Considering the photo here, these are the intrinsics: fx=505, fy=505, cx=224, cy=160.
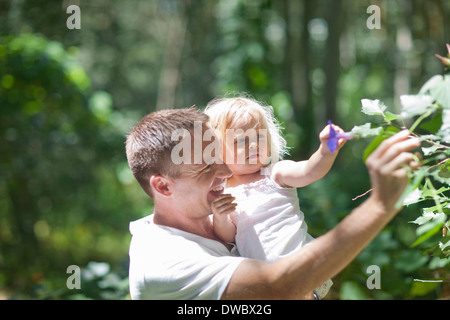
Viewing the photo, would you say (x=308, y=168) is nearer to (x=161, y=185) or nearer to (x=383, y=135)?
(x=383, y=135)

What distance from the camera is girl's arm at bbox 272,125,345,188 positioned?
1928 millimetres

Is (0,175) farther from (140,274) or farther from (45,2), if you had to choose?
(140,274)

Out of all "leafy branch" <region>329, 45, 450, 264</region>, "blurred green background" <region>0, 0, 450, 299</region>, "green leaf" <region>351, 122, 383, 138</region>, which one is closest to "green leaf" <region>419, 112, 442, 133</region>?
"leafy branch" <region>329, 45, 450, 264</region>

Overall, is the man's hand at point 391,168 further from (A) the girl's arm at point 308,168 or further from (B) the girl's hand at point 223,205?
(B) the girl's hand at point 223,205

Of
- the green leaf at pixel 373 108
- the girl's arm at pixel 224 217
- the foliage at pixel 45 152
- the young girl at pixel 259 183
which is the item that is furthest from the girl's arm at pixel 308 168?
the foliage at pixel 45 152

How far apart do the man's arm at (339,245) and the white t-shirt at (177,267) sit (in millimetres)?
59

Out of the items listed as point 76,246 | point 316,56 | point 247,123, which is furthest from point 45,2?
point 316,56

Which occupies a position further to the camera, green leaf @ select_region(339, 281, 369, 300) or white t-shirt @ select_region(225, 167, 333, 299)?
green leaf @ select_region(339, 281, 369, 300)

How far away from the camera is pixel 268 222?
2.07 m

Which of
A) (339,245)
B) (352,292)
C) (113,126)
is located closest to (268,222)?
(339,245)

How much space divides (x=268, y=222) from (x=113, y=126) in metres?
6.67

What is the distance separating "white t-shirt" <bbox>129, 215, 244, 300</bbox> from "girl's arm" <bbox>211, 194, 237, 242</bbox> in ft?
0.41

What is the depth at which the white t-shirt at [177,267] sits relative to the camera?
1.71 metres

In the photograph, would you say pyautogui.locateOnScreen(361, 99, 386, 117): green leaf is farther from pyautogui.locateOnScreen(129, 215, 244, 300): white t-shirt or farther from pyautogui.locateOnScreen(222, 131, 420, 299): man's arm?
pyautogui.locateOnScreen(129, 215, 244, 300): white t-shirt
